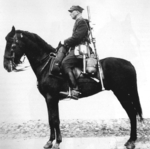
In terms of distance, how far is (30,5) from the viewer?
16.4 feet

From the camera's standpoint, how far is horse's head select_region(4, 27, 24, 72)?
419cm

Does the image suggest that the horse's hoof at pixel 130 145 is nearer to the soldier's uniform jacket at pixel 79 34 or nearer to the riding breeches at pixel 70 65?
the riding breeches at pixel 70 65

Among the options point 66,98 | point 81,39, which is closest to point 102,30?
point 81,39

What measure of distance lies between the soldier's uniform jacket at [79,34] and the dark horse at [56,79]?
15.1 inches

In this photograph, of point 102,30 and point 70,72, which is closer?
point 70,72

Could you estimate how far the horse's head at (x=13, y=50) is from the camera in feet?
13.7

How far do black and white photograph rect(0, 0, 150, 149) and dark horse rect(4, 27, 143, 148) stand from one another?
15 mm

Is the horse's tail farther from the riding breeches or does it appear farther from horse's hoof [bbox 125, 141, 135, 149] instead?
the riding breeches

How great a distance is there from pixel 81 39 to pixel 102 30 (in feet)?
2.69

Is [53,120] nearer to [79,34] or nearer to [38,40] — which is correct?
[38,40]

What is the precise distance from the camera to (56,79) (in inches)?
166

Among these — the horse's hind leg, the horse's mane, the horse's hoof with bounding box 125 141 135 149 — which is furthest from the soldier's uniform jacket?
the horse's hoof with bounding box 125 141 135 149

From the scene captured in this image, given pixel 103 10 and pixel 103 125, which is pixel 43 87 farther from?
pixel 103 10

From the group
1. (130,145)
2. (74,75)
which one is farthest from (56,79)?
(130,145)
